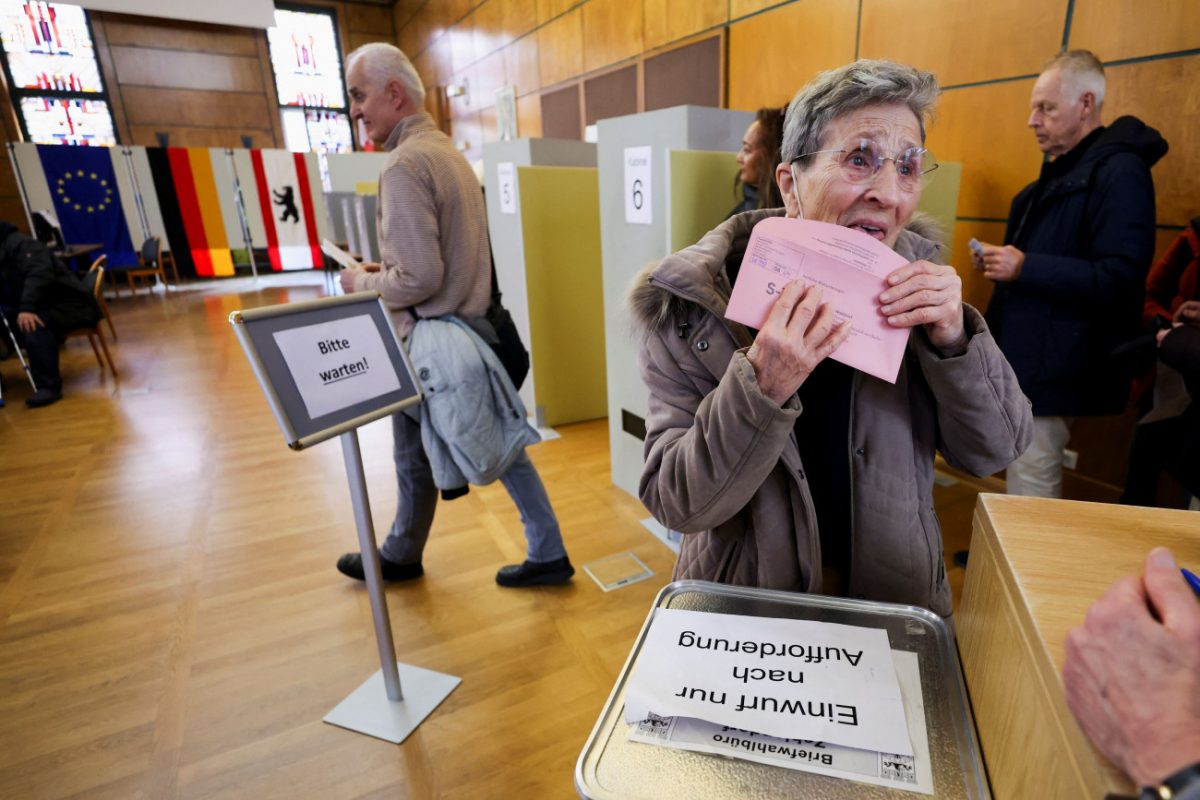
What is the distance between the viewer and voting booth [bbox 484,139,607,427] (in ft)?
11.8

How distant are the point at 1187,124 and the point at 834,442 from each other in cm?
245

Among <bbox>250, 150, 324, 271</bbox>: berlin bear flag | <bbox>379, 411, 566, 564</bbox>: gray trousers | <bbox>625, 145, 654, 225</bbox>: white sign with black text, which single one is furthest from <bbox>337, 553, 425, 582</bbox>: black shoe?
<bbox>250, 150, 324, 271</bbox>: berlin bear flag

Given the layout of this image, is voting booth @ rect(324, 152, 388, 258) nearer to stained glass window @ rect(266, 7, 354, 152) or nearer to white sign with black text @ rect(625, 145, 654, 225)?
stained glass window @ rect(266, 7, 354, 152)

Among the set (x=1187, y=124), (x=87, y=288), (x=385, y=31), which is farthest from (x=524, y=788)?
(x=385, y=31)

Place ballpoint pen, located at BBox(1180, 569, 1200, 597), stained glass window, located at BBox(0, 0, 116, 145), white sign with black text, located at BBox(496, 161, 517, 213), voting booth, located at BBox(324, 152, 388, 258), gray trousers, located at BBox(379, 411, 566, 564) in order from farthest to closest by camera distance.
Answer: stained glass window, located at BBox(0, 0, 116, 145) < voting booth, located at BBox(324, 152, 388, 258) < white sign with black text, located at BBox(496, 161, 517, 213) < gray trousers, located at BBox(379, 411, 566, 564) < ballpoint pen, located at BBox(1180, 569, 1200, 597)

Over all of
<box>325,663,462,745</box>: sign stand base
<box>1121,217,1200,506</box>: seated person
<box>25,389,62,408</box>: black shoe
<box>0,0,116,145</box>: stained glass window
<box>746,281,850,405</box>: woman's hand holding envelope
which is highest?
<box>0,0,116,145</box>: stained glass window

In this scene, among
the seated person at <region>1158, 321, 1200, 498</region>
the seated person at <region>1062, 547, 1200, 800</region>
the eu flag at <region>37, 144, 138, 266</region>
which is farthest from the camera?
the eu flag at <region>37, 144, 138, 266</region>

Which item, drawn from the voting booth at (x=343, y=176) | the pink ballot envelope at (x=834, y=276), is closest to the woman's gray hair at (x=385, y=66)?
the pink ballot envelope at (x=834, y=276)

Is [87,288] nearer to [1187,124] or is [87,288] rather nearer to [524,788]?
[524,788]

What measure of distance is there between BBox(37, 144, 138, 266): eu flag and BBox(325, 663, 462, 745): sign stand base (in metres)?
10.5

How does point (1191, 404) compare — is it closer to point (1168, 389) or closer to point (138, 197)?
point (1168, 389)

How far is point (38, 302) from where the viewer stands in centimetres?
471

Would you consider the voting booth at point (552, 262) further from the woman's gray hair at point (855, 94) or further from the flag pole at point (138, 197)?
the flag pole at point (138, 197)

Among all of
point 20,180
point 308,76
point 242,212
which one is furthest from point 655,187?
point 308,76
